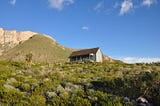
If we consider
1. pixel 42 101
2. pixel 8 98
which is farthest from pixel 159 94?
pixel 8 98

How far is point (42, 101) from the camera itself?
45.3 feet

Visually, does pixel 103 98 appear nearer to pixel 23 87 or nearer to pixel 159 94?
pixel 159 94

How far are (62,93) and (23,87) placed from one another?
11.8 ft

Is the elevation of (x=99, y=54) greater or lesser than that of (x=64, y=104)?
greater

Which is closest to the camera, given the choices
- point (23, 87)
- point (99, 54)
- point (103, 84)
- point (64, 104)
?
point (64, 104)

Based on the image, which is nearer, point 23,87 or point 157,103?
point 157,103

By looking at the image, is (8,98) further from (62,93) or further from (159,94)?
(159,94)

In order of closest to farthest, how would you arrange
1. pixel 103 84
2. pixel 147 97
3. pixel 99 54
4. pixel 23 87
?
pixel 147 97 < pixel 23 87 < pixel 103 84 < pixel 99 54

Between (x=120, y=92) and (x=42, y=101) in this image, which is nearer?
(x=42, y=101)

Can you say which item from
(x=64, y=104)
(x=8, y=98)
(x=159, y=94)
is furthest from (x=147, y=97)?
(x=8, y=98)

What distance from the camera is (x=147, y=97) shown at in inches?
566

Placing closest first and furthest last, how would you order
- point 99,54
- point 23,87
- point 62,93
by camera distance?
point 62,93
point 23,87
point 99,54

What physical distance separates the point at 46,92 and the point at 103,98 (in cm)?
342

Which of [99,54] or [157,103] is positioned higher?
[99,54]
